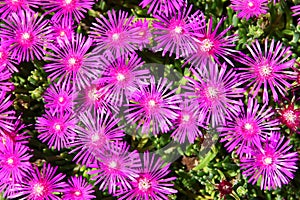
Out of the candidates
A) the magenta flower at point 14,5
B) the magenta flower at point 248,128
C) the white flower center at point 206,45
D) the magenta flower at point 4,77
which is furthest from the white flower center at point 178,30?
the magenta flower at point 4,77

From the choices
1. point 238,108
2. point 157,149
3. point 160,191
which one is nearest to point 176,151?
point 157,149

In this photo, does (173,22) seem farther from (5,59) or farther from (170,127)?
(5,59)

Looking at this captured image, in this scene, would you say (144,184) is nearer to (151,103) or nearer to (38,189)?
(151,103)

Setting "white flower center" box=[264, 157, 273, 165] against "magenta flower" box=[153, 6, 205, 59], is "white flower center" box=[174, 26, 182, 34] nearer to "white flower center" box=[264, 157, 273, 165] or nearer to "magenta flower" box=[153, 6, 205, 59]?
"magenta flower" box=[153, 6, 205, 59]

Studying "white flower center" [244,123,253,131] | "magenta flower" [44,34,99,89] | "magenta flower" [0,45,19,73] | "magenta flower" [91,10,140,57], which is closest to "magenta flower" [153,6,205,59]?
"magenta flower" [91,10,140,57]

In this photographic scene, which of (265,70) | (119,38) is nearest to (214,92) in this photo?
(265,70)

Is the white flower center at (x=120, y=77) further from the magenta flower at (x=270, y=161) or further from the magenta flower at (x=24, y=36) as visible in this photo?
the magenta flower at (x=270, y=161)

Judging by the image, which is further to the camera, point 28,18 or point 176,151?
point 176,151
